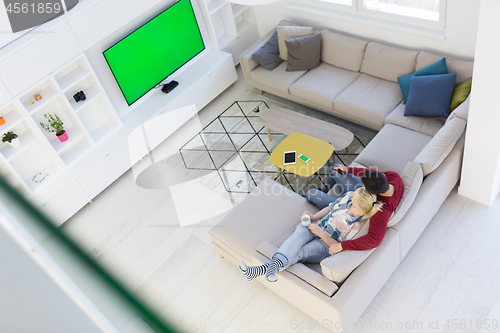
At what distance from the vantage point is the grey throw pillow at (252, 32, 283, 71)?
5.17 m

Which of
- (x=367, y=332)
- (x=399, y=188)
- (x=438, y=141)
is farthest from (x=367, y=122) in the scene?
(x=367, y=332)

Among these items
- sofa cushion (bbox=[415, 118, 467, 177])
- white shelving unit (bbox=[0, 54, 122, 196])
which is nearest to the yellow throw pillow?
sofa cushion (bbox=[415, 118, 467, 177])

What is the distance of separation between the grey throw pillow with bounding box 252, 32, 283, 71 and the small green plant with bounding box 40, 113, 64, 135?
2.38 metres

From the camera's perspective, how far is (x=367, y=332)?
3045 mm

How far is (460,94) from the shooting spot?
385 cm

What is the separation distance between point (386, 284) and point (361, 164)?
1042 millimetres

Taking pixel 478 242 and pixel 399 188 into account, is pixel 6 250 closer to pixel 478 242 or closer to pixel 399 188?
pixel 399 188

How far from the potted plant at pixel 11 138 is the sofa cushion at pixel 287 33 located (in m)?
3.13

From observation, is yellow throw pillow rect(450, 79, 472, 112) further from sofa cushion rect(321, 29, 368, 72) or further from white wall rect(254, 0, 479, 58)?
sofa cushion rect(321, 29, 368, 72)

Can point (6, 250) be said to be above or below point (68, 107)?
above

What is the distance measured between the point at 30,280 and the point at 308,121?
420 centimetres

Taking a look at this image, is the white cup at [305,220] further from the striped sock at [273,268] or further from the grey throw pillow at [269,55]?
the grey throw pillow at [269,55]

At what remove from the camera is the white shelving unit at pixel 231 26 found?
5582 millimetres

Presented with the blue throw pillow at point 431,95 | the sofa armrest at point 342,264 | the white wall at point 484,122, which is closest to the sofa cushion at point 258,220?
the sofa armrest at point 342,264
